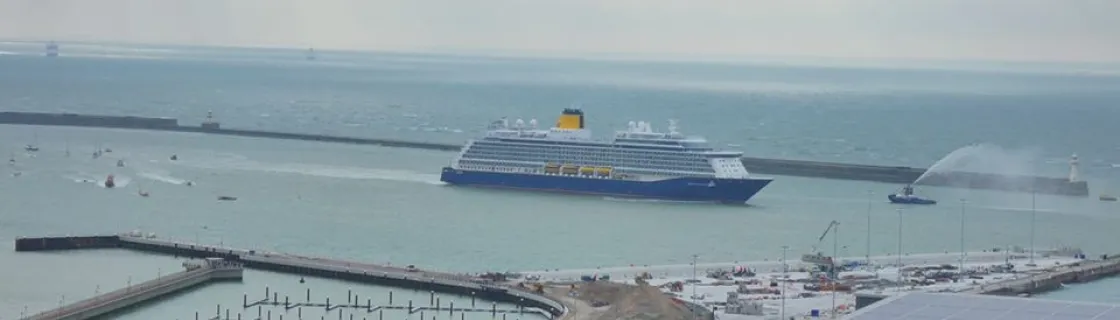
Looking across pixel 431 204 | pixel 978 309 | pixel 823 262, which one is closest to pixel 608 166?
pixel 431 204

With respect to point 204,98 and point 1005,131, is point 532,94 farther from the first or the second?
point 1005,131

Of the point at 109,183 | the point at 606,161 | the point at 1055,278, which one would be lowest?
the point at 1055,278

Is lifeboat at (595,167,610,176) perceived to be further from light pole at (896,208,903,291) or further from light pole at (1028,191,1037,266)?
light pole at (1028,191,1037,266)

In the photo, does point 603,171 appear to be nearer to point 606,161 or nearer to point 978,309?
point 606,161

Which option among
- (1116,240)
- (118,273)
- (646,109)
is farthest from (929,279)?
(646,109)

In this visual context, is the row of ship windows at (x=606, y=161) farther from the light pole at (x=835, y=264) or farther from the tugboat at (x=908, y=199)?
the light pole at (x=835, y=264)

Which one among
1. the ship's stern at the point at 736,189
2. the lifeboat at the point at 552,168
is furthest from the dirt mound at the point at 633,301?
the lifeboat at the point at 552,168

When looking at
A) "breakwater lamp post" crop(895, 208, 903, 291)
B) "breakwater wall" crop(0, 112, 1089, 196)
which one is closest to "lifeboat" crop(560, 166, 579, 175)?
"breakwater wall" crop(0, 112, 1089, 196)
